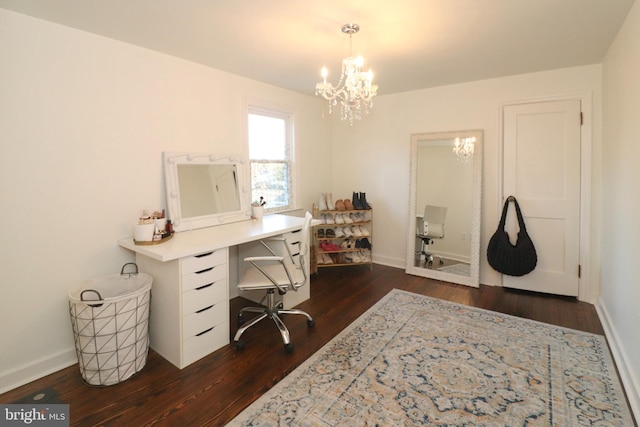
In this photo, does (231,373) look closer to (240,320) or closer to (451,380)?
(240,320)

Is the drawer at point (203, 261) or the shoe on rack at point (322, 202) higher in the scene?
the shoe on rack at point (322, 202)

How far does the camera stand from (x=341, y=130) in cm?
454

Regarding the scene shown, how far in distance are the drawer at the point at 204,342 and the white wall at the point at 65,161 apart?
2.71 ft

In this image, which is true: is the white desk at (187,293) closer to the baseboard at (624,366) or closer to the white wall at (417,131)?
the white wall at (417,131)

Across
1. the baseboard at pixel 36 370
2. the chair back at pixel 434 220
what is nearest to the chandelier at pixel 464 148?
the chair back at pixel 434 220

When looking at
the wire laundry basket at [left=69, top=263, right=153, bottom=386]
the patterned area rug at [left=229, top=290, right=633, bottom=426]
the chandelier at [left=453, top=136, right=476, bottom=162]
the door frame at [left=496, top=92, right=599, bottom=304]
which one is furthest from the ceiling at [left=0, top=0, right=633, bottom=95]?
the patterned area rug at [left=229, top=290, right=633, bottom=426]

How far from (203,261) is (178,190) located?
808 millimetres

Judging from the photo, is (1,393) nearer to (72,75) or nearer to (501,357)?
(72,75)

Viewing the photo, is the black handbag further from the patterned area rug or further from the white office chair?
the white office chair

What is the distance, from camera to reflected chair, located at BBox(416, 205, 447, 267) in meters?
3.85

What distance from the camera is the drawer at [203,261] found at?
6.90 feet

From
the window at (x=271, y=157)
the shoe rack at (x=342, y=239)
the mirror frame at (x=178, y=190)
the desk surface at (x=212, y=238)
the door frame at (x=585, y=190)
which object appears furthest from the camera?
the shoe rack at (x=342, y=239)

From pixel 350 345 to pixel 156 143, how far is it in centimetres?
221

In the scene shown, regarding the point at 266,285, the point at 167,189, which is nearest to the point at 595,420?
the point at 266,285
